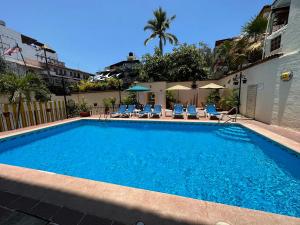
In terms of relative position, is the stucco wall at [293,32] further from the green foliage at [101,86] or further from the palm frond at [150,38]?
the palm frond at [150,38]

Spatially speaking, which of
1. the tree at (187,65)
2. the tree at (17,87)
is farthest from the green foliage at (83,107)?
the tree at (187,65)

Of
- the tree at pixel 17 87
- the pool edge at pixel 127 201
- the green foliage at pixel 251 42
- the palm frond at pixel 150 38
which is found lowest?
the pool edge at pixel 127 201

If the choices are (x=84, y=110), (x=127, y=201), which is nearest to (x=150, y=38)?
(x=84, y=110)

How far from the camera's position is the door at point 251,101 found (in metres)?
9.38

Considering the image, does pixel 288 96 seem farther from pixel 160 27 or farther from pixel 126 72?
pixel 126 72

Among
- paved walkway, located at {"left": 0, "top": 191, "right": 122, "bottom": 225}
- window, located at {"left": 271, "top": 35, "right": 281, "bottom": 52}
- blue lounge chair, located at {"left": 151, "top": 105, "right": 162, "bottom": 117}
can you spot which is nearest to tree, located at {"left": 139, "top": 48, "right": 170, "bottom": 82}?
blue lounge chair, located at {"left": 151, "top": 105, "right": 162, "bottom": 117}

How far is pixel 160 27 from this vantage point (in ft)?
77.3

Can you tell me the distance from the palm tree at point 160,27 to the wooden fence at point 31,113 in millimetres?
17051

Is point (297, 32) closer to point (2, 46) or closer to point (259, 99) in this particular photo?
point (259, 99)

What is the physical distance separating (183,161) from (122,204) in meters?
3.17

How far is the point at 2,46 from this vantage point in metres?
23.0

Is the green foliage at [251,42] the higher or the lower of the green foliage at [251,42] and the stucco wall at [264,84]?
the higher

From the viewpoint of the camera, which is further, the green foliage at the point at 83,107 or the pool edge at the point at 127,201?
the green foliage at the point at 83,107

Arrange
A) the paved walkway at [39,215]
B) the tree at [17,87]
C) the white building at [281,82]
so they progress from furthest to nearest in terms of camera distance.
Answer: the tree at [17,87] < the white building at [281,82] < the paved walkway at [39,215]
